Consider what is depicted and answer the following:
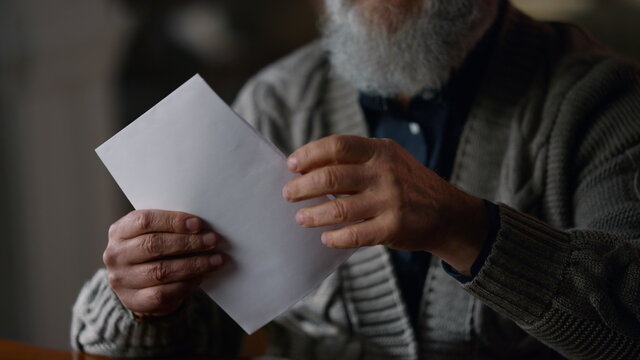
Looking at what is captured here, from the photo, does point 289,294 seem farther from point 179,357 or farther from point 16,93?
point 16,93

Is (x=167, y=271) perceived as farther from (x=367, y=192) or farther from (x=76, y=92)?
(x=76, y=92)

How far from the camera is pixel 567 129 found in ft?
3.15

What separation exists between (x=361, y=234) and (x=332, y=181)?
2.2 inches

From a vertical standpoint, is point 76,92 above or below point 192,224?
below

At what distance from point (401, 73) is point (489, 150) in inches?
6.5

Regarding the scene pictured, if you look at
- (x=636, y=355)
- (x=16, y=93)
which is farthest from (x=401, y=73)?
(x=16, y=93)

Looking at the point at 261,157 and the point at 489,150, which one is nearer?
the point at 261,157

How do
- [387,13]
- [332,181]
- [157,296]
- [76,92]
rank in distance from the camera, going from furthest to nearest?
1. [76,92]
2. [387,13]
3. [157,296]
4. [332,181]

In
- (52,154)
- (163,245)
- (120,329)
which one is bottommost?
(52,154)

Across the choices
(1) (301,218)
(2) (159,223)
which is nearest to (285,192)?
(1) (301,218)

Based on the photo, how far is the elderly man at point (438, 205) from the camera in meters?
0.70

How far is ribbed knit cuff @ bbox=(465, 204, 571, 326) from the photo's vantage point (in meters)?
0.73

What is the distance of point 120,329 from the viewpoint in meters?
0.87

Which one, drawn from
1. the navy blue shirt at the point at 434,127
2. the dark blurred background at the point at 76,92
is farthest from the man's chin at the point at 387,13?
the dark blurred background at the point at 76,92
